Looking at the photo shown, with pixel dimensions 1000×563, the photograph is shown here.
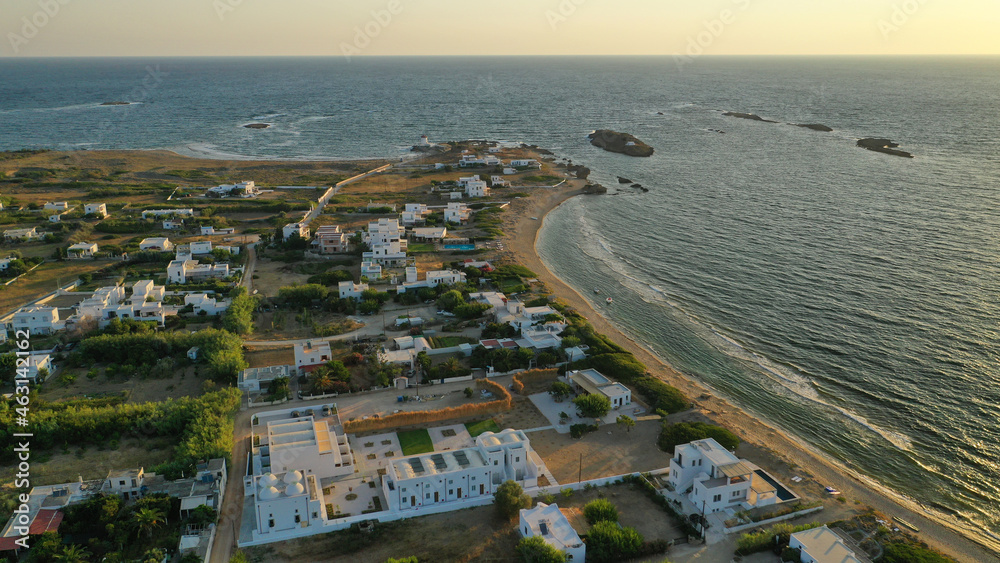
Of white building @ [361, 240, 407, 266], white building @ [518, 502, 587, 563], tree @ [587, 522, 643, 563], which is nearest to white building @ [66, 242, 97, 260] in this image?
white building @ [361, 240, 407, 266]

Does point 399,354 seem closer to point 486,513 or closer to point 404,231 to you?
point 486,513

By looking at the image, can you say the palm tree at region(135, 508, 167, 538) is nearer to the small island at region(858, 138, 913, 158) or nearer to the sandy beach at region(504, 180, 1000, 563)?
the sandy beach at region(504, 180, 1000, 563)

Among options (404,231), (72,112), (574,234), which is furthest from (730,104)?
(72,112)

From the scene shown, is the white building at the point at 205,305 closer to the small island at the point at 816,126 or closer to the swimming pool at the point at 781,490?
the swimming pool at the point at 781,490

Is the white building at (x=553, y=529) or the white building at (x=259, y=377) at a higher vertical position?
the white building at (x=259, y=377)

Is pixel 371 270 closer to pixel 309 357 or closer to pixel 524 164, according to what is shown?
pixel 309 357

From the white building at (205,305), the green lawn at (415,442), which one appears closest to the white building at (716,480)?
the green lawn at (415,442)
